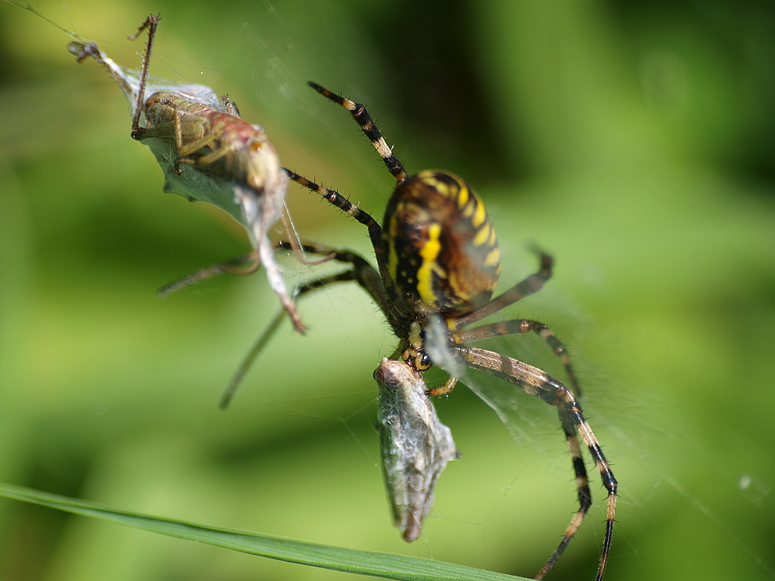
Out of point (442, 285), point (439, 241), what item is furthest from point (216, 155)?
point (442, 285)

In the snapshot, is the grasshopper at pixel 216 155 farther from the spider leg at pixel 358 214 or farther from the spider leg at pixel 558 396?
the spider leg at pixel 558 396

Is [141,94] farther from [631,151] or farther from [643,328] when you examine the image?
[631,151]

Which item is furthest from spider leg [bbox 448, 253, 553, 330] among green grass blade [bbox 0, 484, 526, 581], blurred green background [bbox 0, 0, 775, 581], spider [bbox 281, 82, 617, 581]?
green grass blade [bbox 0, 484, 526, 581]

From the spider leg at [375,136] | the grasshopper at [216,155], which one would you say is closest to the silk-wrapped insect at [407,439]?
the grasshopper at [216,155]

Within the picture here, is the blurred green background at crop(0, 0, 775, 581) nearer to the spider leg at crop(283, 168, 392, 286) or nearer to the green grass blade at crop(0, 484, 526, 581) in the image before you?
the spider leg at crop(283, 168, 392, 286)

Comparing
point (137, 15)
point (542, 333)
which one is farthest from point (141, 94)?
point (137, 15)
